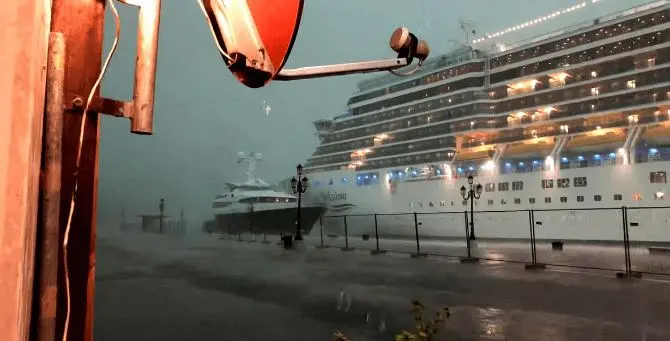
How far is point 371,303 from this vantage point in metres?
8.16

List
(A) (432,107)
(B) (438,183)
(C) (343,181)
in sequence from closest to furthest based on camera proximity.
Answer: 1. (B) (438,183)
2. (A) (432,107)
3. (C) (343,181)

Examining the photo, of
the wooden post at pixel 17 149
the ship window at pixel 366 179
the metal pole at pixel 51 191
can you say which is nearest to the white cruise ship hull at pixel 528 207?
the ship window at pixel 366 179

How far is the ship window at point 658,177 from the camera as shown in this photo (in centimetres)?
2830

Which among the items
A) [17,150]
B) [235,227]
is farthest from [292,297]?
[235,227]

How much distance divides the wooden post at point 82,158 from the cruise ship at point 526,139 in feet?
73.4

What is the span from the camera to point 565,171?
31906mm

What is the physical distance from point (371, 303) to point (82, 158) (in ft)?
24.0

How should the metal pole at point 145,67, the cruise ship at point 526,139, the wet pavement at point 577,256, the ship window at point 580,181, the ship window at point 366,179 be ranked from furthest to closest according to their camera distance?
the ship window at point 366,179, the ship window at point 580,181, the cruise ship at point 526,139, the wet pavement at point 577,256, the metal pole at point 145,67

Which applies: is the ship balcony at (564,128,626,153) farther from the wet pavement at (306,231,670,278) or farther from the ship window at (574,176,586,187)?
the wet pavement at (306,231,670,278)

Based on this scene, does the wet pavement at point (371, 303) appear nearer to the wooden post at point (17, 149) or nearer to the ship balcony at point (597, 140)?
the wooden post at point (17, 149)

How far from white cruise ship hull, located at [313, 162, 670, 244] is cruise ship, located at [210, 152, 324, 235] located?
4.08 metres

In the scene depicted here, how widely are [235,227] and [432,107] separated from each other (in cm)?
3100

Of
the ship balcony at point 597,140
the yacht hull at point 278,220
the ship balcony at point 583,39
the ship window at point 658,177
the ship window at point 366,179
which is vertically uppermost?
the ship balcony at point 583,39

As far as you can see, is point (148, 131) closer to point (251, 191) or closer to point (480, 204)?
point (480, 204)
